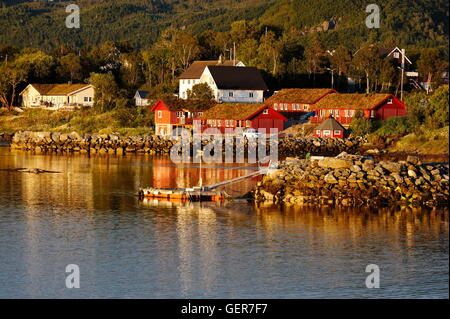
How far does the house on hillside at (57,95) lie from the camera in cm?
9012

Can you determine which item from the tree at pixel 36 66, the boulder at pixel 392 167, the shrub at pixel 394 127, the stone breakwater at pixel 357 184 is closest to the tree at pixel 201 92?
the shrub at pixel 394 127

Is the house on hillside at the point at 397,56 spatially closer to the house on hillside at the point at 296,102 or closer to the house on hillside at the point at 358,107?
the house on hillside at the point at 296,102

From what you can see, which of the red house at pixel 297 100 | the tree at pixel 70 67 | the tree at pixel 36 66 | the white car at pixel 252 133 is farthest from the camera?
the tree at pixel 70 67

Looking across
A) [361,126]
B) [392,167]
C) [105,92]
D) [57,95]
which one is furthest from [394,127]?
[57,95]

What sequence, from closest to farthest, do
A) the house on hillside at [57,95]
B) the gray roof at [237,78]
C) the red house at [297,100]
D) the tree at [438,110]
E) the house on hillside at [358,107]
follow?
the tree at [438,110] < the house on hillside at [358,107] < the red house at [297,100] < the gray roof at [237,78] < the house on hillside at [57,95]

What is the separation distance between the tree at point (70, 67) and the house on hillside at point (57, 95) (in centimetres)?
458

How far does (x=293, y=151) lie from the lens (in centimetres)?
6012

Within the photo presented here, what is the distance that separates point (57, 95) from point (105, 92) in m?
10.5

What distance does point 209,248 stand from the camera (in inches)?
1148

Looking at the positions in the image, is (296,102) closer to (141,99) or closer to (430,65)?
(430,65)

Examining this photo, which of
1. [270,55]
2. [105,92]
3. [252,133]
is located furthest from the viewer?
[270,55]

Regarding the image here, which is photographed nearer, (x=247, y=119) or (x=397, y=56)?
(x=247, y=119)
